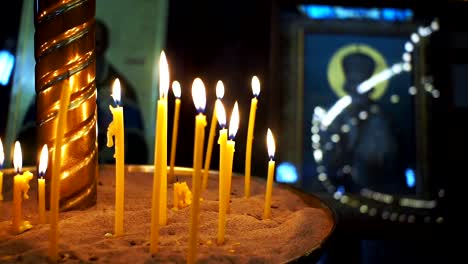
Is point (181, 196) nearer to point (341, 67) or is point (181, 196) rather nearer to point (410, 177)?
point (341, 67)

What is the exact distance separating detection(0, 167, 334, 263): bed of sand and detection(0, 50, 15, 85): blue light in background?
6.26 ft

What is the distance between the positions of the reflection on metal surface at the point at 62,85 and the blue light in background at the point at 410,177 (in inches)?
112

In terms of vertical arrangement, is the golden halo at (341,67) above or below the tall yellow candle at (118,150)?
above

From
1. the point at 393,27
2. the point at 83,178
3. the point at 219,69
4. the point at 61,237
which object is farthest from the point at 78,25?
the point at 393,27

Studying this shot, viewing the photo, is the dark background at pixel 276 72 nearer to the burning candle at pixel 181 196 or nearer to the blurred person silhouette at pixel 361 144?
the blurred person silhouette at pixel 361 144

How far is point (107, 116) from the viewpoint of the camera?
116 inches

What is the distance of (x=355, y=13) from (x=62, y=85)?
2801 mm

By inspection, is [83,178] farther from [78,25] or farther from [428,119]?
[428,119]

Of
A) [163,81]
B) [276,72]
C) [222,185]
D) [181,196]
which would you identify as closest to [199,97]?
[163,81]

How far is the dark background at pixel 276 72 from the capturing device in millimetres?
3047

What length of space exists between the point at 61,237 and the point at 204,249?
0.33 meters

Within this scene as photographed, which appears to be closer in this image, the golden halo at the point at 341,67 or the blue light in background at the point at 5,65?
the blue light in background at the point at 5,65

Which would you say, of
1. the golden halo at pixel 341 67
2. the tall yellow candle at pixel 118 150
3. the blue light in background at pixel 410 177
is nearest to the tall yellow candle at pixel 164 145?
the tall yellow candle at pixel 118 150

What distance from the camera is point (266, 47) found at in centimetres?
311
